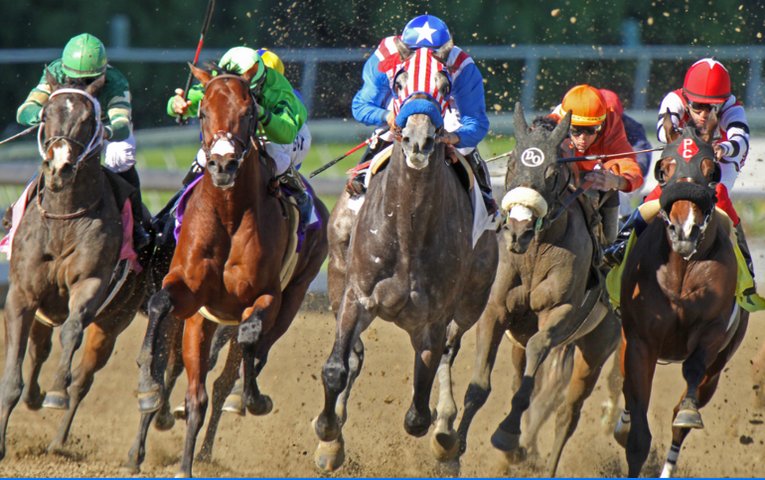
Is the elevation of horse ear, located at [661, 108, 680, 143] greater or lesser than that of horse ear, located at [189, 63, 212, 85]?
lesser

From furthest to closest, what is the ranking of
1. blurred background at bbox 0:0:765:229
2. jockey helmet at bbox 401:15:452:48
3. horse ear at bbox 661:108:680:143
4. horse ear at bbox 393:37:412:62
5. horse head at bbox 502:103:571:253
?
blurred background at bbox 0:0:765:229 < horse ear at bbox 661:108:680:143 < horse head at bbox 502:103:571:253 < jockey helmet at bbox 401:15:452:48 < horse ear at bbox 393:37:412:62

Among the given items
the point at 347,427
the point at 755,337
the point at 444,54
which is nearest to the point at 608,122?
the point at 444,54

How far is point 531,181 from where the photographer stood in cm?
800

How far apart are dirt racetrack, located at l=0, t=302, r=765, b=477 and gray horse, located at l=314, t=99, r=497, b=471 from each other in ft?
3.72

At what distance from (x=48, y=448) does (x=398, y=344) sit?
316cm

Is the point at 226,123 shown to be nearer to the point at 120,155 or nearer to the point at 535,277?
the point at 120,155

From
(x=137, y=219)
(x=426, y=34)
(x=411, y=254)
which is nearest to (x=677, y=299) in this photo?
(x=411, y=254)

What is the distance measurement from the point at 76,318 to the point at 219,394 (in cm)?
122

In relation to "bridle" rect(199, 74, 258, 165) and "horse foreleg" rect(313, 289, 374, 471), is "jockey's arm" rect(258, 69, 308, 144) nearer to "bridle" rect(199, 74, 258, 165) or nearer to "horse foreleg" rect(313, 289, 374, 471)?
"bridle" rect(199, 74, 258, 165)

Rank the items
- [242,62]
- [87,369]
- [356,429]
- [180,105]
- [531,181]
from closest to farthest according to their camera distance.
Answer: [180,105] < [531,181] < [242,62] < [87,369] < [356,429]

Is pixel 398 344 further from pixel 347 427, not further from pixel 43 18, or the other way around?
pixel 43 18

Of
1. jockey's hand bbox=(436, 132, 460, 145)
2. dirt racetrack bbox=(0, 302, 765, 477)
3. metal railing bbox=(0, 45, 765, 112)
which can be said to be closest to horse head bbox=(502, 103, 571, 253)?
jockey's hand bbox=(436, 132, 460, 145)

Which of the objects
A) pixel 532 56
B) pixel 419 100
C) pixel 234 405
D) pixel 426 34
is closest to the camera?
pixel 419 100

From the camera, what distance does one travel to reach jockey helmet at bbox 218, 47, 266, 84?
25.9ft
